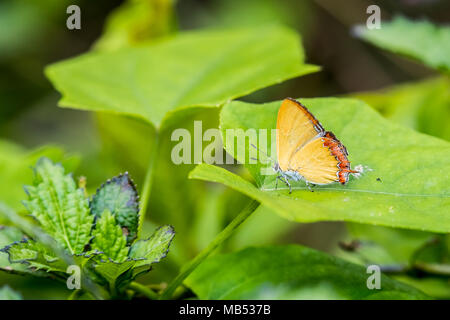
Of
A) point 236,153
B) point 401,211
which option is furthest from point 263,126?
point 401,211

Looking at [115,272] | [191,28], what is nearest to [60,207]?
[115,272]

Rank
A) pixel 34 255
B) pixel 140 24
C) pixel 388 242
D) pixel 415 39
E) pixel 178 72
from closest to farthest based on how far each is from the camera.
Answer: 1. pixel 34 255
2. pixel 415 39
3. pixel 388 242
4. pixel 178 72
5. pixel 140 24

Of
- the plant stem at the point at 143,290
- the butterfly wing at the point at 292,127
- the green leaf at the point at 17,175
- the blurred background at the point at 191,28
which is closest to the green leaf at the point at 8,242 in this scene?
the plant stem at the point at 143,290

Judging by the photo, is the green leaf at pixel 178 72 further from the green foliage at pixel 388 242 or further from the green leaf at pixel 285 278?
the green foliage at pixel 388 242

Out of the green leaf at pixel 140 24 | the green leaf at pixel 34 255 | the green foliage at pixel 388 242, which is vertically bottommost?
the green foliage at pixel 388 242

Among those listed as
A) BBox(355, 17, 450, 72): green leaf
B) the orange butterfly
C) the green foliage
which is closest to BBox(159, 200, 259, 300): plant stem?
the orange butterfly

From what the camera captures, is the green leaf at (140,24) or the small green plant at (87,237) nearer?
the small green plant at (87,237)

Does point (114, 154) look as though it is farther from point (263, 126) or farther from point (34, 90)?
point (34, 90)

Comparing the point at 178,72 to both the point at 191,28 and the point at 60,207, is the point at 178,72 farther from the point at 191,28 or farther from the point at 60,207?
the point at 191,28
